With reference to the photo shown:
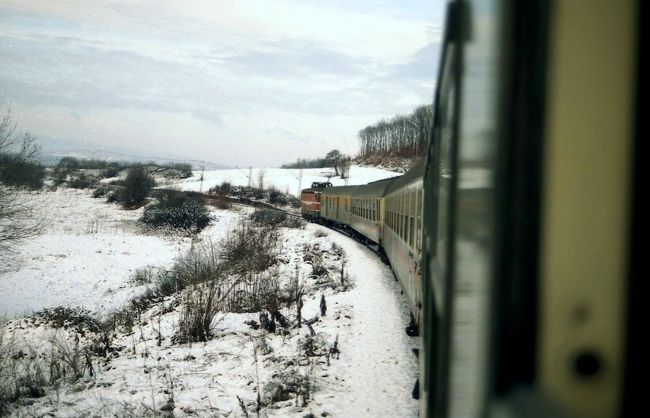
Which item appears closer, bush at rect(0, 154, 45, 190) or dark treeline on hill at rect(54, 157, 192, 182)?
bush at rect(0, 154, 45, 190)

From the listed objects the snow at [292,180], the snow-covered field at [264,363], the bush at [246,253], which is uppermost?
the snow at [292,180]

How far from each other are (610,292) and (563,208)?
0.14 metres

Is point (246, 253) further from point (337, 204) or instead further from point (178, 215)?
point (178, 215)

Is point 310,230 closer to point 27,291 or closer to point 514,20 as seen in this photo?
point 27,291

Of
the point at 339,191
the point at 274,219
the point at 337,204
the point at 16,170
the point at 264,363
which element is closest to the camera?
the point at 264,363

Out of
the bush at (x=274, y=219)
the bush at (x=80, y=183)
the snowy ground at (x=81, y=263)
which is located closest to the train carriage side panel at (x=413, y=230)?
the snowy ground at (x=81, y=263)

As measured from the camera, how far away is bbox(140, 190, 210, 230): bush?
3784 cm

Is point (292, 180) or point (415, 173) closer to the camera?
point (415, 173)

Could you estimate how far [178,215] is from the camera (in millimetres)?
39031

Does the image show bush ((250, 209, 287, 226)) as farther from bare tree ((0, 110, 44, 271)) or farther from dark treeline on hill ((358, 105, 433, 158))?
dark treeline on hill ((358, 105, 433, 158))

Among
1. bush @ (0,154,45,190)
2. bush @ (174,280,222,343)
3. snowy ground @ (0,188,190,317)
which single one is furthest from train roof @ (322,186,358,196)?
bush @ (174,280,222,343)

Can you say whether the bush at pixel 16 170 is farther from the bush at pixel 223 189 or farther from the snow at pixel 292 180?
the snow at pixel 292 180

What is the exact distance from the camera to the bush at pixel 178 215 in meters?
37.8

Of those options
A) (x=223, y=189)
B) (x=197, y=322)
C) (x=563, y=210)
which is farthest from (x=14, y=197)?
(x=223, y=189)
